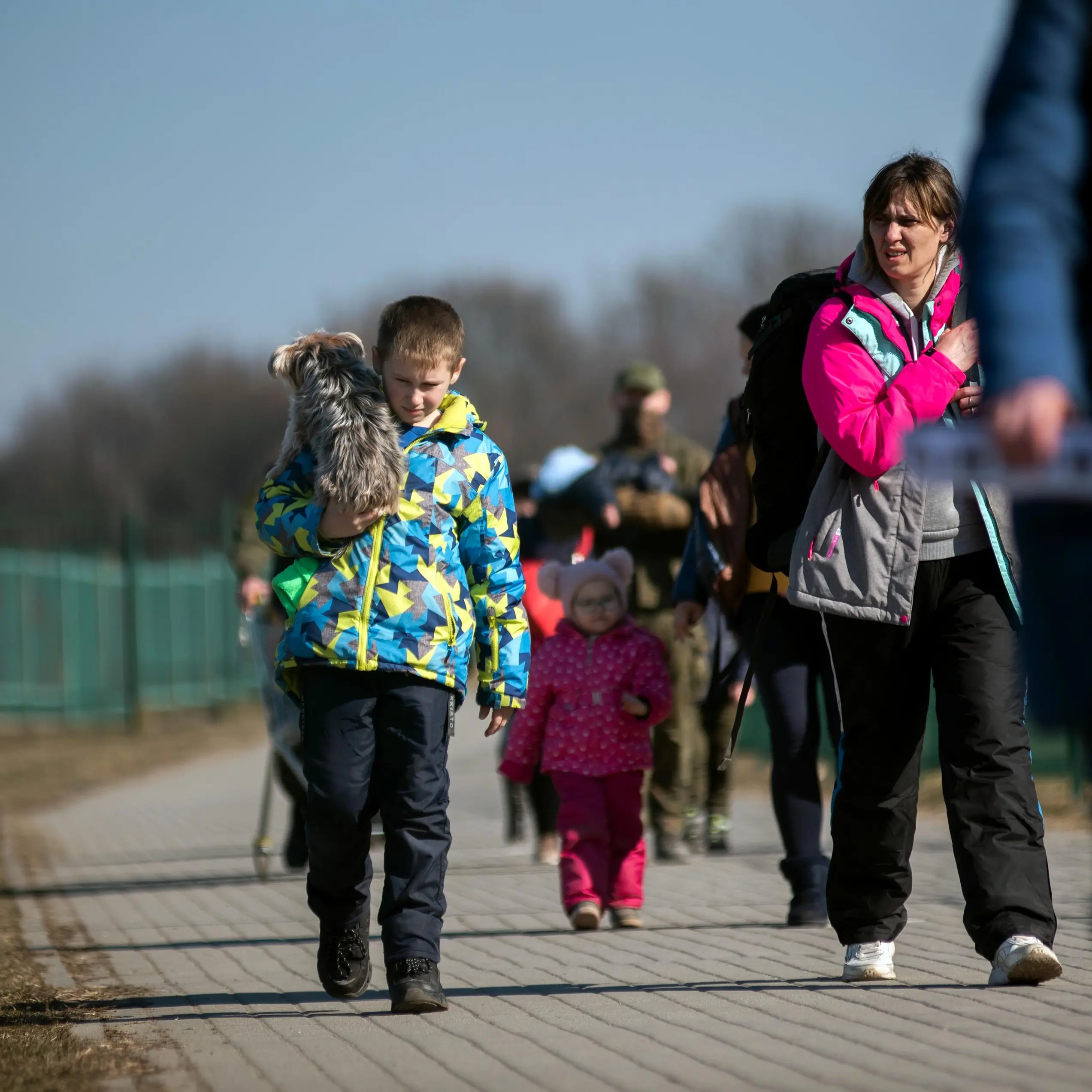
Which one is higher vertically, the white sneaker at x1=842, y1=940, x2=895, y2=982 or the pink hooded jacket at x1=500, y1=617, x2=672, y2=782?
the pink hooded jacket at x1=500, y1=617, x2=672, y2=782

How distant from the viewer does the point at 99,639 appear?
2170 cm

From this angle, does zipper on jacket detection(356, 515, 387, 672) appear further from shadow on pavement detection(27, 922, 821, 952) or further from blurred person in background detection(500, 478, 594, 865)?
blurred person in background detection(500, 478, 594, 865)

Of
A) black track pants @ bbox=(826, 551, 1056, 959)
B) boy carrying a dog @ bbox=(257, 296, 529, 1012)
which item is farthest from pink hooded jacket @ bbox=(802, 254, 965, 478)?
boy carrying a dog @ bbox=(257, 296, 529, 1012)

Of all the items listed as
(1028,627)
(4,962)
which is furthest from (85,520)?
(1028,627)

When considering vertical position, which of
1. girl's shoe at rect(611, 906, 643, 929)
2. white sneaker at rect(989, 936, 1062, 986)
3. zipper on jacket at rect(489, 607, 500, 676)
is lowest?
girl's shoe at rect(611, 906, 643, 929)

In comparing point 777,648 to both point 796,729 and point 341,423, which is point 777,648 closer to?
point 796,729

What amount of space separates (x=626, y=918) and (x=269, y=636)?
2.75 m

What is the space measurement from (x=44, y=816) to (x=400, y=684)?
27.7ft

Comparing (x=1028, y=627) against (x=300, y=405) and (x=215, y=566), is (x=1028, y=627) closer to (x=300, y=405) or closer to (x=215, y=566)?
(x=300, y=405)

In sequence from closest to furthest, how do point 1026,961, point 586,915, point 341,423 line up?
point 1026,961
point 341,423
point 586,915

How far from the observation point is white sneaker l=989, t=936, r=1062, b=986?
4367 millimetres

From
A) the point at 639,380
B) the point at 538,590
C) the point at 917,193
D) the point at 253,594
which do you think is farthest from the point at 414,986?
the point at 639,380

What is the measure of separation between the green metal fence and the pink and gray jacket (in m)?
17.2

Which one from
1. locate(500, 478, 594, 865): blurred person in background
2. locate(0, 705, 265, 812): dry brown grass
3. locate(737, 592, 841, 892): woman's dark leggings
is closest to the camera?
locate(737, 592, 841, 892): woman's dark leggings
